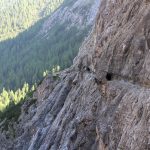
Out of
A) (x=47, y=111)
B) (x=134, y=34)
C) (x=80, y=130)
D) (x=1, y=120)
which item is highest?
(x=134, y=34)

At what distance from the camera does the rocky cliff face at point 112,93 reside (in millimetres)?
33000

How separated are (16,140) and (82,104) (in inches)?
1026

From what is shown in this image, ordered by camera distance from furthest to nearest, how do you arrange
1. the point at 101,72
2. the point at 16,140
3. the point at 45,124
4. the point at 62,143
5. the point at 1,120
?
→ the point at 1,120, the point at 16,140, the point at 45,124, the point at 62,143, the point at 101,72

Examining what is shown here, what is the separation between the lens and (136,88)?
35250 millimetres

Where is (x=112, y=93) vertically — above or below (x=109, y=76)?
below

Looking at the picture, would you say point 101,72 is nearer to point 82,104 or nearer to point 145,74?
point 82,104

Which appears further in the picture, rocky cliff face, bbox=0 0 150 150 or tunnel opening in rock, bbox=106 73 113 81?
tunnel opening in rock, bbox=106 73 113 81

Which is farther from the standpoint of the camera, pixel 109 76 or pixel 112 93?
pixel 109 76

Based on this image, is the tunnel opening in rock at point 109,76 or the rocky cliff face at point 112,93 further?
the tunnel opening in rock at point 109,76

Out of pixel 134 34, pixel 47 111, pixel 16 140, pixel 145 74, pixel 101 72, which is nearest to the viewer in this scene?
pixel 145 74

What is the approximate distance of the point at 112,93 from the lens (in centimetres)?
3934

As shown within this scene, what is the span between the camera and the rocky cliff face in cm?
3300

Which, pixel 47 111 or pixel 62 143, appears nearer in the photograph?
pixel 62 143

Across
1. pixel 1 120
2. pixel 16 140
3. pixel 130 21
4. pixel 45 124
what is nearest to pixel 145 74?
pixel 130 21
